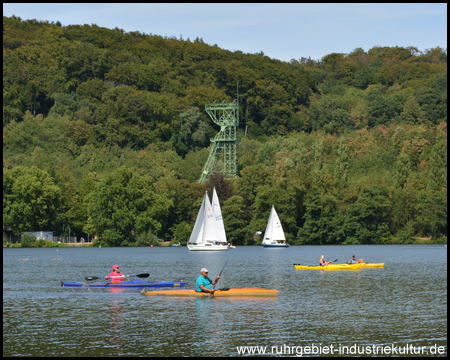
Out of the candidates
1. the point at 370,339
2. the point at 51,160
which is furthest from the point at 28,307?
the point at 51,160

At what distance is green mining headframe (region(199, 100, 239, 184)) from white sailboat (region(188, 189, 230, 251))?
53.7 meters

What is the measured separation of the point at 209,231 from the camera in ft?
351

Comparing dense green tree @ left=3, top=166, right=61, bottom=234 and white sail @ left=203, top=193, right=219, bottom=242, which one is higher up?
dense green tree @ left=3, top=166, right=61, bottom=234

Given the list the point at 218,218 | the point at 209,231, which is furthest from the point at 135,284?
the point at 218,218

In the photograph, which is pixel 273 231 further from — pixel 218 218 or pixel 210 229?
pixel 210 229

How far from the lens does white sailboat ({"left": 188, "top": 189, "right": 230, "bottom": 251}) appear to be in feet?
348

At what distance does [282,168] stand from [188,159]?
35969mm

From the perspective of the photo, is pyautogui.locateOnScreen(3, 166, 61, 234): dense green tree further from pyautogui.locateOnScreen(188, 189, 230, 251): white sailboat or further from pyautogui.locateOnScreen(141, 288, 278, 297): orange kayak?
pyautogui.locateOnScreen(141, 288, 278, 297): orange kayak

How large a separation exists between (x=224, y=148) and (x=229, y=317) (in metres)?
135

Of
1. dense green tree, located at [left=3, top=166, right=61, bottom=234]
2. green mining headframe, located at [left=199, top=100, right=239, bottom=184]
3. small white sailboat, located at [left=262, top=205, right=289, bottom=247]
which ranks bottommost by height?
small white sailboat, located at [left=262, top=205, right=289, bottom=247]

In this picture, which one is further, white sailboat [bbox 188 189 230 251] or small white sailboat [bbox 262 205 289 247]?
small white sailboat [bbox 262 205 289 247]

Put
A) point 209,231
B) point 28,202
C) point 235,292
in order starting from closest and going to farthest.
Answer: point 235,292, point 209,231, point 28,202

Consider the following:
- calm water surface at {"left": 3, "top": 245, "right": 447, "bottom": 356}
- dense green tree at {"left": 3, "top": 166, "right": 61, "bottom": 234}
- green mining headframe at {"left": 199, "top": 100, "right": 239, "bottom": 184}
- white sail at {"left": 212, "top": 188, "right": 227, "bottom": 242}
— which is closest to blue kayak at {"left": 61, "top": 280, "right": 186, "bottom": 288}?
calm water surface at {"left": 3, "top": 245, "right": 447, "bottom": 356}

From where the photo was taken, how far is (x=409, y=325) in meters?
35.5
